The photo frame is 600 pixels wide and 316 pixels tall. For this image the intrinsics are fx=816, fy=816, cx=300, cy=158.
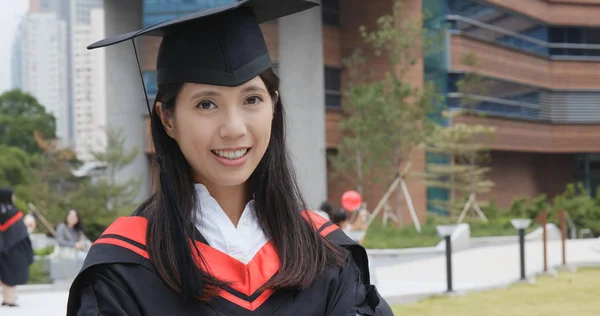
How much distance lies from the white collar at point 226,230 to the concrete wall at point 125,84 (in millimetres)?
21522

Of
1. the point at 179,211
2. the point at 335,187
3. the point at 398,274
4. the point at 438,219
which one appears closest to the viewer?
the point at 179,211

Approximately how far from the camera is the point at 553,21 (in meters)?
29.5

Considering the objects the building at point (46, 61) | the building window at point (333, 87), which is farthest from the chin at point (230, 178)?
the building at point (46, 61)

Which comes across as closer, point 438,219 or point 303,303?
point 303,303

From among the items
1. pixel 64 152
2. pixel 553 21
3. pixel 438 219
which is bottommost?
pixel 438 219

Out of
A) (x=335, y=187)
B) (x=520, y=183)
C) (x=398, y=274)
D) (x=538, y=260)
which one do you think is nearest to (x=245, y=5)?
(x=398, y=274)

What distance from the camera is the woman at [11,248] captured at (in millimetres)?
9258

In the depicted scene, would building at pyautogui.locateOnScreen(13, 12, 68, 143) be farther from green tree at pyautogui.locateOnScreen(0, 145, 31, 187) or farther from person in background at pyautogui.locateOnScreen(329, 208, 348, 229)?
person in background at pyautogui.locateOnScreen(329, 208, 348, 229)

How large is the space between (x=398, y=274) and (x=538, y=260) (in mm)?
2931

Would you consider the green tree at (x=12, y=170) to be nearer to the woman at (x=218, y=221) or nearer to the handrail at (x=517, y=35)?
the handrail at (x=517, y=35)

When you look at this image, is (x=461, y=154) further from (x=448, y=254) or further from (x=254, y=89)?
(x=254, y=89)

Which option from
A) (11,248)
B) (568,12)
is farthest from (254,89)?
(568,12)

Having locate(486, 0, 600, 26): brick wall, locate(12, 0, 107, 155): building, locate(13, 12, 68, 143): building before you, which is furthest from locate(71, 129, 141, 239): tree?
locate(13, 12, 68, 143): building

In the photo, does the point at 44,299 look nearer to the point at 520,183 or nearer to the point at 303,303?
the point at 303,303
